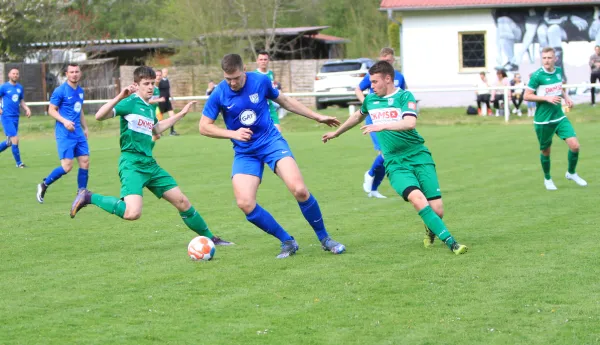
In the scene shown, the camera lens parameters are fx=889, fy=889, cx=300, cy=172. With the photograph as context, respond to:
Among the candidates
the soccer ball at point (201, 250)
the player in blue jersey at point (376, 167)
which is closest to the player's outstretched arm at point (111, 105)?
the soccer ball at point (201, 250)

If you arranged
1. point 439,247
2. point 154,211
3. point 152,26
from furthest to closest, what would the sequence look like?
1. point 152,26
2. point 154,211
3. point 439,247

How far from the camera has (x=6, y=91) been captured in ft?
60.8

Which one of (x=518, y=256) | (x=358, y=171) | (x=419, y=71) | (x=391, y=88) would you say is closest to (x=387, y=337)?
(x=518, y=256)

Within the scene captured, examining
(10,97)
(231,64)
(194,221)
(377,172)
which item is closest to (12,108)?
(10,97)

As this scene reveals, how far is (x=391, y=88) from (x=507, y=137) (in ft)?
45.3

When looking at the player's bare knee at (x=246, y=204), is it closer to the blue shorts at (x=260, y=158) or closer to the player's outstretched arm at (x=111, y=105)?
the blue shorts at (x=260, y=158)

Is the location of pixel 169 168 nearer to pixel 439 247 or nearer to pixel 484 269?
pixel 439 247

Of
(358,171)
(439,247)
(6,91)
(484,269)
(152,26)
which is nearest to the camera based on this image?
(484,269)

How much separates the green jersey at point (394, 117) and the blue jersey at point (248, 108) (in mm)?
930

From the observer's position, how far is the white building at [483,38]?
33.2 metres

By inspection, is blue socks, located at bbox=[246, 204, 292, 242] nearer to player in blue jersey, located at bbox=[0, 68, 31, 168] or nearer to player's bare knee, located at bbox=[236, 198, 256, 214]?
player's bare knee, located at bbox=[236, 198, 256, 214]

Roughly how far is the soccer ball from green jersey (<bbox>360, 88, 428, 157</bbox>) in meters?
1.89

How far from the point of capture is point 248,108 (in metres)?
7.94

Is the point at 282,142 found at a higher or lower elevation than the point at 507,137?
higher
